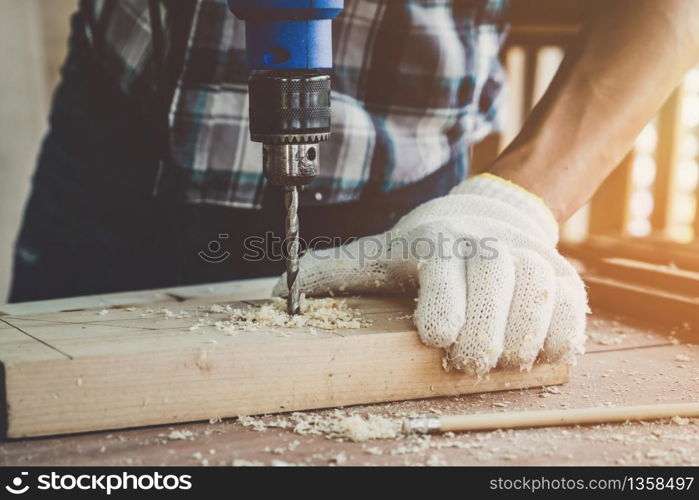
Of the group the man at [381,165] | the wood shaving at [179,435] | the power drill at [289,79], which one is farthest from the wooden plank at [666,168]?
the wood shaving at [179,435]

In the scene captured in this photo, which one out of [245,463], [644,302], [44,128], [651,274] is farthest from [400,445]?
[44,128]

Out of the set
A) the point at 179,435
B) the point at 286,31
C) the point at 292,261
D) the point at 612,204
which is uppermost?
the point at 286,31

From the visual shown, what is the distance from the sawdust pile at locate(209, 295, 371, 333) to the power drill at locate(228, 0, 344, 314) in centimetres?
20

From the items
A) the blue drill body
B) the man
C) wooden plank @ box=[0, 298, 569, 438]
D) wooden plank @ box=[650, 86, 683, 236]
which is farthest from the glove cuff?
wooden plank @ box=[650, 86, 683, 236]

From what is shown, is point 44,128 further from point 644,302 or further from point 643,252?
point 644,302

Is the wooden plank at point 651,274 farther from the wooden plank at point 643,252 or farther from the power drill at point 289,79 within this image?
the power drill at point 289,79

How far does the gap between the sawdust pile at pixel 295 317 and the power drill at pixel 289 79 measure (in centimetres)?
20

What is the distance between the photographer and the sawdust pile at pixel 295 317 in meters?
1.13

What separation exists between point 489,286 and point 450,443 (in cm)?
24

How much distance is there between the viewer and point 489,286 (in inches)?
Answer: 43.0

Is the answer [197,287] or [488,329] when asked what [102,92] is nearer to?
[197,287]

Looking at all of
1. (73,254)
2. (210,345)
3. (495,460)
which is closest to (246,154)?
(73,254)

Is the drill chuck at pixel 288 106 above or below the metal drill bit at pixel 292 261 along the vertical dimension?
above

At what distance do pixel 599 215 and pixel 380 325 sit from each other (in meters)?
2.12
